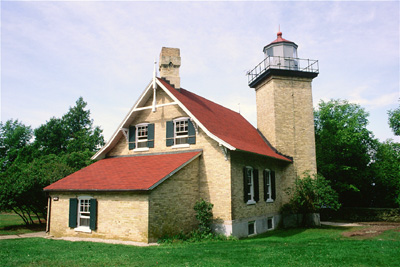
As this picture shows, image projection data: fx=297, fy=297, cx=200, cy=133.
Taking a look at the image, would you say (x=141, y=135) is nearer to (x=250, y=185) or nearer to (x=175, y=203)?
(x=175, y=203)

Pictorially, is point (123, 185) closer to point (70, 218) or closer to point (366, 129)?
point (70, 218)

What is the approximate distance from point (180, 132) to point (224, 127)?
2.93 meters

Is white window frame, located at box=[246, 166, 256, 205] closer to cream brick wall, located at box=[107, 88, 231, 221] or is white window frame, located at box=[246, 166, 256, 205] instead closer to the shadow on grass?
cream brick wall, located at box=[107, 88, 231, 221]

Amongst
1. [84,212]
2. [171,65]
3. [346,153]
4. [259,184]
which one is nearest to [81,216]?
[84,212]

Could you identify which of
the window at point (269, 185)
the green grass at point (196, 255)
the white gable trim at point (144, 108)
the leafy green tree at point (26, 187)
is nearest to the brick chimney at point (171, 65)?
the white gable trim at point (144, 108)

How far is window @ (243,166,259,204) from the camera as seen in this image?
1616cm

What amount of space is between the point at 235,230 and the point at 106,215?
6.31 meters

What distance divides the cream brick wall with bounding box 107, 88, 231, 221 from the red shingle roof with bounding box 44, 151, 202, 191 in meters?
0.60

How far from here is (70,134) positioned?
5344 centimetres

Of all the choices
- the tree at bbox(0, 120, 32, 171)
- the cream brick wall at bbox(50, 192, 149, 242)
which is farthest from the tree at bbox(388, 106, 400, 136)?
the tree at bbox(0, 120, 32, 171)

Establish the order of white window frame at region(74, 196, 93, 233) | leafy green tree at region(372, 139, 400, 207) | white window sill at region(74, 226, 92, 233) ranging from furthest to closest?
leafy green tree at region(372, 139, 400, 207), white window frame at region(74, 196, 93, 233), white window sill at region(74, 226, 92, 233)

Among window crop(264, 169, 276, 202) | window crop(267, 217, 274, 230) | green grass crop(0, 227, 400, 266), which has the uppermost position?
window crop(264, 169, 276, 202)

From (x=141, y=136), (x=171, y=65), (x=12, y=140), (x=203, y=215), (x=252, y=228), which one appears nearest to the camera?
(x=203, y=215)

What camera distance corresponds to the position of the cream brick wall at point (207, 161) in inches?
588
